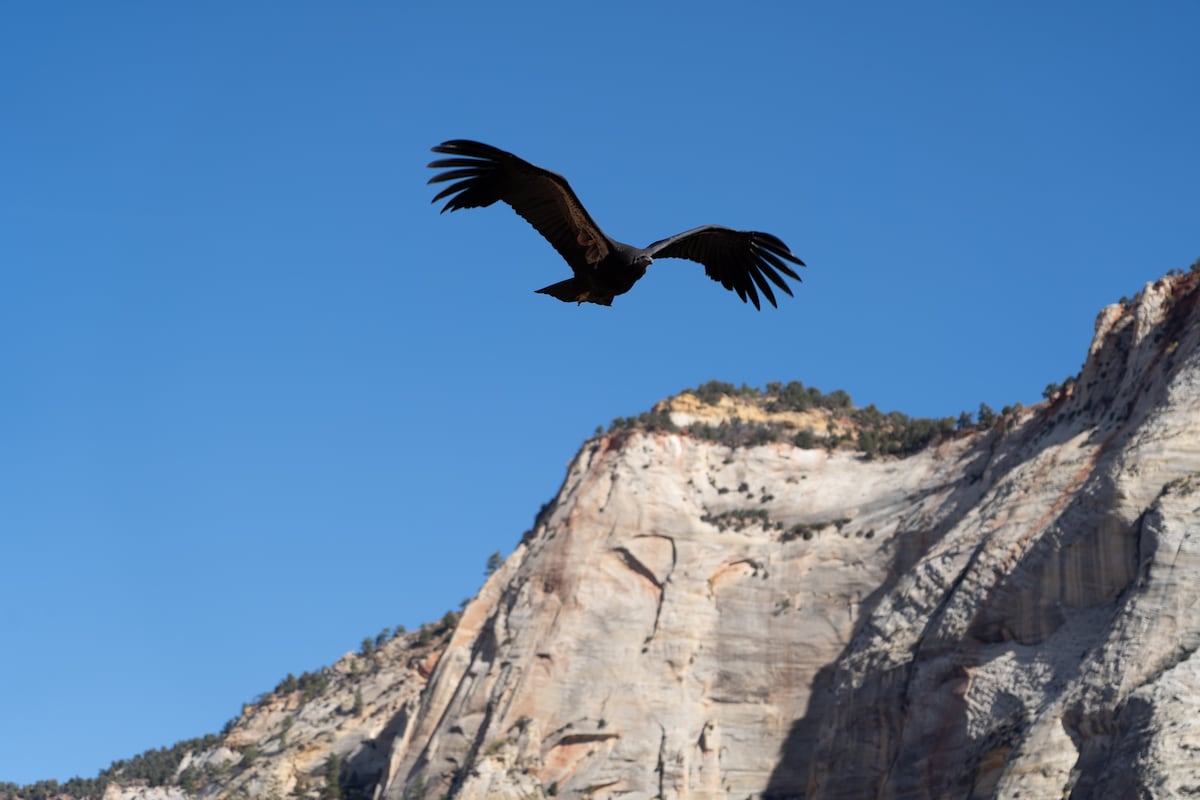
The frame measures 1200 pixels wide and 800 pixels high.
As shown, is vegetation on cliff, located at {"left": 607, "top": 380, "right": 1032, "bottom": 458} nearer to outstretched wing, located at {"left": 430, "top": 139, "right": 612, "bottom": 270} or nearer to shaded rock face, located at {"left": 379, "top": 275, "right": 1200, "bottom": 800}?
shaded rock face, located at {"left": 379, "top": 275, "right": 1200, "bottom": 800}

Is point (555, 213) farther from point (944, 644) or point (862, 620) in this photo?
point (862, 620)

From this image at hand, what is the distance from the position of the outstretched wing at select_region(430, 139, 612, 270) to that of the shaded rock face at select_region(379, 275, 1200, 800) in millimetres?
24200

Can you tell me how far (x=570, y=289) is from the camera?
17.8 m

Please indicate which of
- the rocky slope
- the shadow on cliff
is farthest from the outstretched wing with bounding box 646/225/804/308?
the shadow on cliff

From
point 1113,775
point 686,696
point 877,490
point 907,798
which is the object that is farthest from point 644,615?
point 1113,775

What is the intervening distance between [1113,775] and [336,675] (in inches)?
1929

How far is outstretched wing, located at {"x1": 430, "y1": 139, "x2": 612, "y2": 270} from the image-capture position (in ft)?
57.3

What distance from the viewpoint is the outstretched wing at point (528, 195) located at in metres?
17.5

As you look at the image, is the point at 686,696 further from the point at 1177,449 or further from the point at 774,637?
the point at 1177,449

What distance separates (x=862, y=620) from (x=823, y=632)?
1537mm

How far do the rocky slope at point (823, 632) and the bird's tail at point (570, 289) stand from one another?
23.9 meters

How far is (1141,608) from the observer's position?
4288cm

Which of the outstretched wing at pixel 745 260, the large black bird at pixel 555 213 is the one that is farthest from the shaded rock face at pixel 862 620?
the large black bird at pixel 555 213

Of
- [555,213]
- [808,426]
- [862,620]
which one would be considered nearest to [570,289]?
[555,213]
